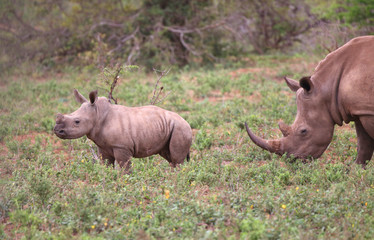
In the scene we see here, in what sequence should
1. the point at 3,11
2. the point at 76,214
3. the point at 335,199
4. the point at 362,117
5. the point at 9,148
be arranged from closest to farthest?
the point at 76,214
the point at 335,199
the point at 362,117
the point at 9,148
the point at 3,11

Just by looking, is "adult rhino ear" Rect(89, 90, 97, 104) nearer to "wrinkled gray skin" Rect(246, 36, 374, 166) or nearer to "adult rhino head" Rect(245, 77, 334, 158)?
"adult rhino head" Rect(245, 77, 334, 158)

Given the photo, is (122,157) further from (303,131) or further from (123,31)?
(123,31)

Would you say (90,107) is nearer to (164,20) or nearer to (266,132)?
(266,132)

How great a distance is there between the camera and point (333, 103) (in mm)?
6121

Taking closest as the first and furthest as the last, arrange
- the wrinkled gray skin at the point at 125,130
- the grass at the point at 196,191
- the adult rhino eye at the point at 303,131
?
the grass at the point at 196,191 → the wrinkled gray skin at the point at 125,130 → the adult rhino eye at the point at 303,131

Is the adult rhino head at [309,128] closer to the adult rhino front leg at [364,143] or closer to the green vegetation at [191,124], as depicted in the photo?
A: the green vegetation at [191,124]

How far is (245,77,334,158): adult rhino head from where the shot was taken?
20.3ft

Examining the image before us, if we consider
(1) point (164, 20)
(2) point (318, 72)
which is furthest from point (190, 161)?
(1) point (164, 20)

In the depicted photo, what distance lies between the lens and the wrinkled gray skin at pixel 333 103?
5.79 meters

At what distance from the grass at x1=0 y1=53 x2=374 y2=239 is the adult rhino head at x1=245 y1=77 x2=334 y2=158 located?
0.58 feet

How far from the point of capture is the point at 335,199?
5027 mm

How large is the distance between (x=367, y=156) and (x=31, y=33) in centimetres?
1415

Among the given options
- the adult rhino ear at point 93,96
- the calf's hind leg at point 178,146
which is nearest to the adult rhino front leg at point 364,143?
the calf's hind leg at point 178,146

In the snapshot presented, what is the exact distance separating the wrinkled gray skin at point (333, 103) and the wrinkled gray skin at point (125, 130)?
1094 millimetres
